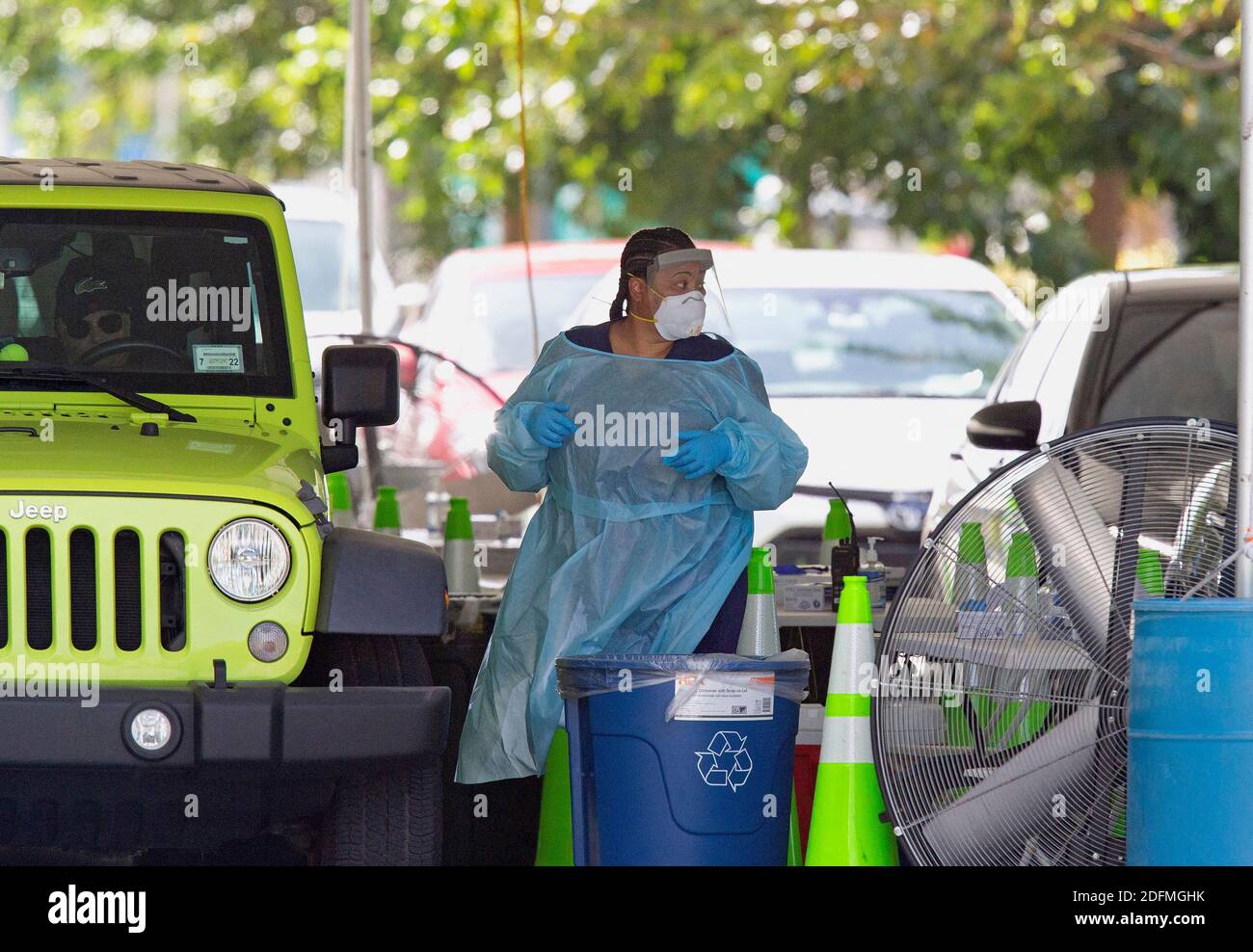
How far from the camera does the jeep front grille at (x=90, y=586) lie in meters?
4.93

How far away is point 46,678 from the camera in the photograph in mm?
4891

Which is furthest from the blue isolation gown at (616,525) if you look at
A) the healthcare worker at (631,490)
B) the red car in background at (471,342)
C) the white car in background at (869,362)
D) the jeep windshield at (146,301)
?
the white car in background at (869,362)

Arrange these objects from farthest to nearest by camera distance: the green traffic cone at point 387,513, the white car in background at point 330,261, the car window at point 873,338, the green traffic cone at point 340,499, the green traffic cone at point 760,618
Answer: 1. the white car in background at point 330,261
2. the car window at point 873,338
3. the green traffic cone at point 387,513
4. the green traffic cone at point 340,499
5. the green traffic cone at point 760,618

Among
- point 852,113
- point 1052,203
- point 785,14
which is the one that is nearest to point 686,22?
point 785,14

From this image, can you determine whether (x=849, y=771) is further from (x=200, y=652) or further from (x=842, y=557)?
(x=200, y=652)

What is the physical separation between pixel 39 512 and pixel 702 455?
1.70m

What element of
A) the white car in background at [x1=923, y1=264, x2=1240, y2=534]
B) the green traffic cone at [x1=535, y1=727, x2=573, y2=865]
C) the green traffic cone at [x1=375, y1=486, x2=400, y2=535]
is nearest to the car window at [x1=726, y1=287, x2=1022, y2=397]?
the white car in background at [x1=923, y1=264, x2=1240, y2=534]

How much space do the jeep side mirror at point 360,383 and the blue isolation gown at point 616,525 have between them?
0.32 metres

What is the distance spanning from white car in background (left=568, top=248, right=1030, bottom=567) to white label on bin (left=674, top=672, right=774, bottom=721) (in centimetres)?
390

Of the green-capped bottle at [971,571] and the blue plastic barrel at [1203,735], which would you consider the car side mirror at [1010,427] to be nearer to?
the green-capped bottle at [971,571]

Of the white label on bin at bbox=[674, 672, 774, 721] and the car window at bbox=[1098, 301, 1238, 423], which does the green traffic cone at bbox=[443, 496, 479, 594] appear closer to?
the car window at bbox=[1098, 301, 1238, 423]

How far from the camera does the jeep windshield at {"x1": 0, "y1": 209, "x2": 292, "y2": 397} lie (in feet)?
19.4
